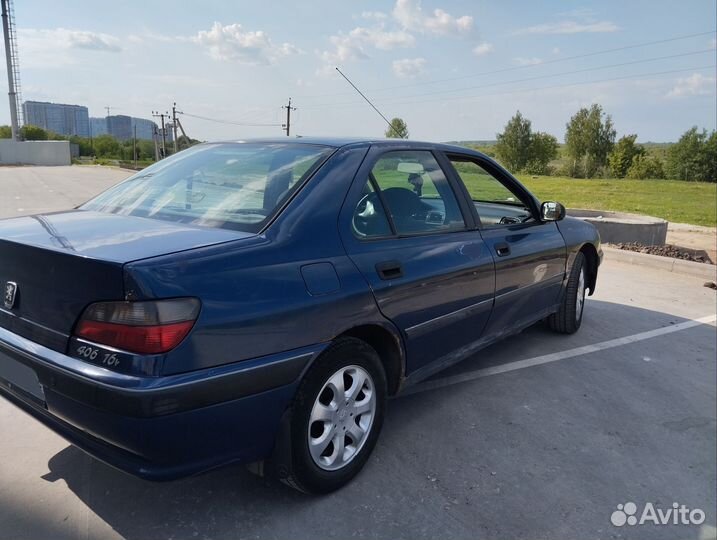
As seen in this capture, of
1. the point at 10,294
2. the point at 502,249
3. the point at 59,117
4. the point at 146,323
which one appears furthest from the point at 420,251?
the point at 59,117

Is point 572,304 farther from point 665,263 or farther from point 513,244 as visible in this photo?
point 665,263

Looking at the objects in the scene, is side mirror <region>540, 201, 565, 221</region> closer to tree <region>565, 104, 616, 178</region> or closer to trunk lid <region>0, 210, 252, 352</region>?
trunk lid <region>0, 210, 252, 352</region>

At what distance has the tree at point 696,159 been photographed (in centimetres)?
6438

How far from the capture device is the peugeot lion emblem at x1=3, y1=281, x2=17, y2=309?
7.38 ft

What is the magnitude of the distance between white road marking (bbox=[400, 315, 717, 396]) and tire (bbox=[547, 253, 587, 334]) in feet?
0.79

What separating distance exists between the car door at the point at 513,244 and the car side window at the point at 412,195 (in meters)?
0.19

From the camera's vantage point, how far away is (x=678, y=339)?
5.18m

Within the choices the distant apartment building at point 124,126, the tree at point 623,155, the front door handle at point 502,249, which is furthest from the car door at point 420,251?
the distant apartment building at point 124,126

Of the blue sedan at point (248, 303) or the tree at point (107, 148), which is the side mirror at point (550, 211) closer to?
the blue sedan at point (248, 303)

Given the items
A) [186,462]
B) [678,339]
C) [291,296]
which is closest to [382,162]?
[291,296]

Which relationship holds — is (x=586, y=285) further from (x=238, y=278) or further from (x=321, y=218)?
(x=238, y=278)

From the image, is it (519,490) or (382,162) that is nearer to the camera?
(519,490)

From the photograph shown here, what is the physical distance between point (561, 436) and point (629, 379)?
1.23m

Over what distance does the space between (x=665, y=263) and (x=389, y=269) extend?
7.13 m
